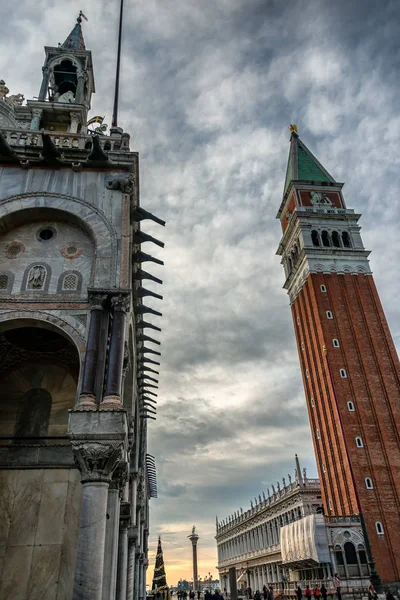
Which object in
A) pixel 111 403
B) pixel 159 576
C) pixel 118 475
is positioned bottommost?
pixel 159 576

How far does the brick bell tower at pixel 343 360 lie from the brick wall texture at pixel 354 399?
98 mm

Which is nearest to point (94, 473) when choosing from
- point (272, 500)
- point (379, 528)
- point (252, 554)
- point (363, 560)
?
point (363, 560)

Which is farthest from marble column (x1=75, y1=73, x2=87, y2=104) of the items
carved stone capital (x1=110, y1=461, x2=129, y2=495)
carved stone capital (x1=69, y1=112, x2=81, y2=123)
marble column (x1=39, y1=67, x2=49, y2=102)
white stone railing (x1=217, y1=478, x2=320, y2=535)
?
white stone railing (x1=217, y1=478, x2=320, y2=535)

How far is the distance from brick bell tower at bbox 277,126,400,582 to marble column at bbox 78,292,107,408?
124 ft

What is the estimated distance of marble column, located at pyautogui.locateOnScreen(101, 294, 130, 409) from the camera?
11789 millimetres

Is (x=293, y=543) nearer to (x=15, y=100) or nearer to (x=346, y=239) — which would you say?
(x=346, y=239)

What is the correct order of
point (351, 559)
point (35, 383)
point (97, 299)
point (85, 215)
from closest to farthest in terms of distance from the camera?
1. point (97, 299)
2. point (85, 215)
3. point (35, 383)
4. point (351, 559)

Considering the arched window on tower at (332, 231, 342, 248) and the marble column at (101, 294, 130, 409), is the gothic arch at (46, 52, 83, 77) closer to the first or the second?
the marble column at (101, 294, 130, 409)

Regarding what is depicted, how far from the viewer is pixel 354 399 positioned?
48.1 m

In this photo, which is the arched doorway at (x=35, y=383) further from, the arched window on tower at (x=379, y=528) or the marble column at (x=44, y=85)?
the arched window on tower at (x=379, y=528)

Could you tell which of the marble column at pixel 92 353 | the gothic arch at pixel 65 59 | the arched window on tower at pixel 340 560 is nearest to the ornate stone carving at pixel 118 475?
the marble column at pixel 92 353

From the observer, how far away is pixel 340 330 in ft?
175

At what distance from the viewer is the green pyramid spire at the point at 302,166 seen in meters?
69.4

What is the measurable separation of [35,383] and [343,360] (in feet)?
136
